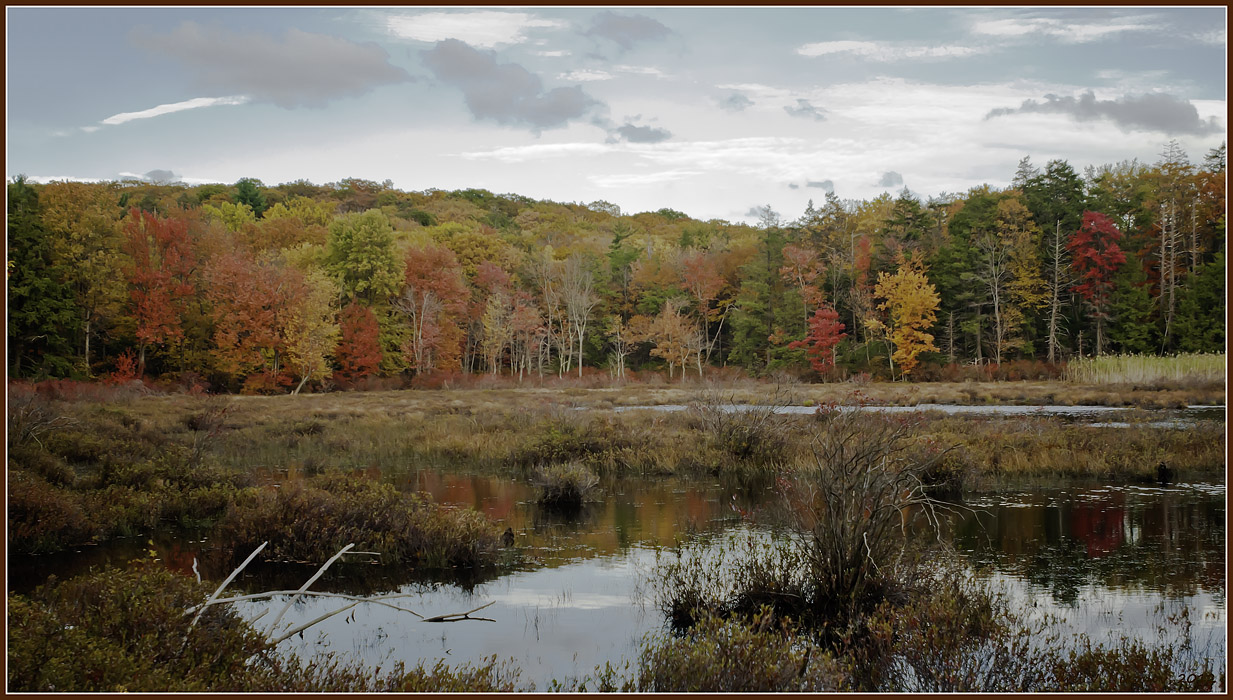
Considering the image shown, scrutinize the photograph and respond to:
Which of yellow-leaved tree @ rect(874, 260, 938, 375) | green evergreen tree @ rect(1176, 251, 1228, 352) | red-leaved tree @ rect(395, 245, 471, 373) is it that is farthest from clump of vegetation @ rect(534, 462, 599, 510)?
yellow-leaved tree @ rect(874, 260, 938, 375)

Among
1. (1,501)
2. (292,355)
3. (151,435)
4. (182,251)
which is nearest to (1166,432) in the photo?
(1,501)

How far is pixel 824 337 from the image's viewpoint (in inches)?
2115

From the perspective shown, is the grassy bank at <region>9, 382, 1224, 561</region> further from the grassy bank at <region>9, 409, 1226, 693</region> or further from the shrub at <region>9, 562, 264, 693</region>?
the shrub at <region>9, 562, 264, 693</region>

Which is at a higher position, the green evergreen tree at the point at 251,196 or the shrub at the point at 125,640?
the green evergreen tree at the point at 251,196

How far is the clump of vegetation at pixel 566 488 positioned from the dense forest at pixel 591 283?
20637mm

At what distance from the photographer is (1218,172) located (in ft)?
101

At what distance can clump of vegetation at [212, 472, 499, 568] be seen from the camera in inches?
442

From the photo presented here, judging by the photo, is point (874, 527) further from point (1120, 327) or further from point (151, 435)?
point (1120, 327)

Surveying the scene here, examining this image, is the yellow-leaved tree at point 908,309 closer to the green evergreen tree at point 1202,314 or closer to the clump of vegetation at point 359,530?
the green evergreen tree at point 1202,314

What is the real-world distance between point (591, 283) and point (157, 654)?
56.1 m

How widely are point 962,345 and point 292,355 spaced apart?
137 feet

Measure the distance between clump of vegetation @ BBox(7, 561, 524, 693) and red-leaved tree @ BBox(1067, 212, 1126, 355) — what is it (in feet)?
143

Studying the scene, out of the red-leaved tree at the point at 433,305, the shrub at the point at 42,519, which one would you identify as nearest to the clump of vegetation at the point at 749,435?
the shrub at the point at 42,519

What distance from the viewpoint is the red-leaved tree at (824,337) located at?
176 ft
